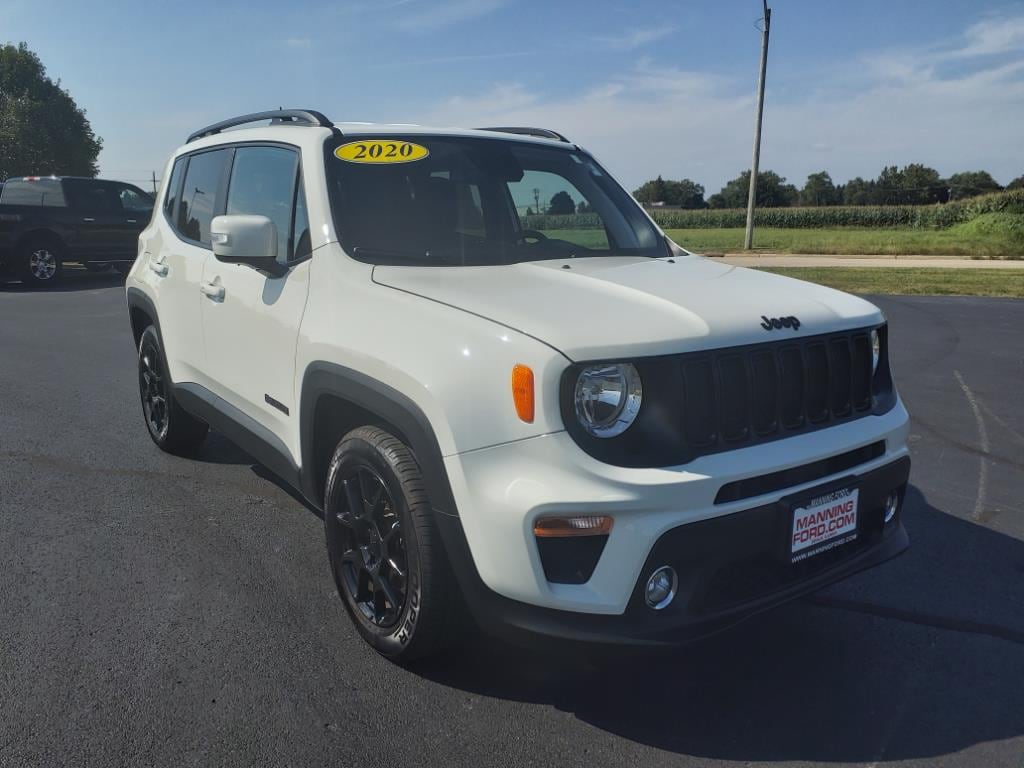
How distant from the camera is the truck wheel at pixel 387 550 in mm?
2777

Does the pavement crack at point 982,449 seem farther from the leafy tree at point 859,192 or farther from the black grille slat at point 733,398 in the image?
the leafy tree at point 859,192

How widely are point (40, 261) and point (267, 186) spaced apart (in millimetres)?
13795

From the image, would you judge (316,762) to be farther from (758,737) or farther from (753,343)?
(753,343)

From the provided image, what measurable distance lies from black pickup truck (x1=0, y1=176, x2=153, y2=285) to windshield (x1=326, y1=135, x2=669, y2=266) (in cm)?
1276

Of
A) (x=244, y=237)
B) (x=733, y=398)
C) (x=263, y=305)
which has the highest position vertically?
(x=244, y=237)

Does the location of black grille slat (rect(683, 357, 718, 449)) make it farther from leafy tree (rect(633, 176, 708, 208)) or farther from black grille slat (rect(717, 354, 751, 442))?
leafy tree (rect(633, 176, 708, 208))

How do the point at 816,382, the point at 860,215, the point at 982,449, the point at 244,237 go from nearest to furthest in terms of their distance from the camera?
the point at 816,382
the point at 244,237
the point at 982,449
the point at 860,215

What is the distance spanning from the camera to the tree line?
8350 centimetres

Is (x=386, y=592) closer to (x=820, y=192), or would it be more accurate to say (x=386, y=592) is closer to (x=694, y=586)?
(x=694, y=586)

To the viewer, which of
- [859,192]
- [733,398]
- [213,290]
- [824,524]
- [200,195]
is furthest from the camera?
[859,192]

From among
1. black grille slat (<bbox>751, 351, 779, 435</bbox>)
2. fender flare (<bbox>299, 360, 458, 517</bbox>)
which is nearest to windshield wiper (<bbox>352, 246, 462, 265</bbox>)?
fender flare (<bbox>299, 360, 458, 517</bbox>)

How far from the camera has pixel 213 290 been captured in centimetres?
422

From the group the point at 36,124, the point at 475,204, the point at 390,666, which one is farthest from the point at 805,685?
the point at 36,124

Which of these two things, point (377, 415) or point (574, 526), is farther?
point (377, 415)
